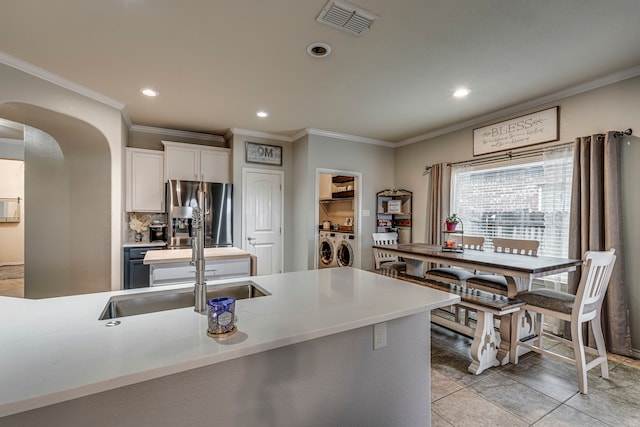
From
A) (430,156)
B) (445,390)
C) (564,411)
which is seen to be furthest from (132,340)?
(430,156)

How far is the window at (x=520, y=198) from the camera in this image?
10.3 feet

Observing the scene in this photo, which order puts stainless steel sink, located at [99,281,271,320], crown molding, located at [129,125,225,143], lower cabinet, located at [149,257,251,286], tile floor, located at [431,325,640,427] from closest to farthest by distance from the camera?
1. stainless steel sink, located at [99,281,271,320]
2. tile floor, located at [431,325,640,427]
3. lower cabinet, located at [149,257,251,286]
4. crown molding, located at [129,125,225,143]

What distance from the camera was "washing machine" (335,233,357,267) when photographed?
197 inches

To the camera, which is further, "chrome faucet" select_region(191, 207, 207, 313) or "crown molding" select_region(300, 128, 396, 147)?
"crown molding" select_region(300, 128, 396, 147)

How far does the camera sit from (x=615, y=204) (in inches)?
105

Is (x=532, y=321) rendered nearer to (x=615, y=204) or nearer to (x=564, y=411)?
(x=564, y=411)

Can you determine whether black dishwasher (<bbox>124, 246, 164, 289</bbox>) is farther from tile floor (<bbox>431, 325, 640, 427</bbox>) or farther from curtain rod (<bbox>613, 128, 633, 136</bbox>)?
curtain rod (<bbox>613, 128, 633, 136</bbox>)

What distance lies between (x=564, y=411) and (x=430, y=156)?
3556 mm

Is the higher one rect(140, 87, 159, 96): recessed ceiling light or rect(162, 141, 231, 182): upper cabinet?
rect(140, 87, 159, 96): recessed ceiling light

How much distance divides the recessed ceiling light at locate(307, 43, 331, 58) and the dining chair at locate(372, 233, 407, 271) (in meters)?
2.32

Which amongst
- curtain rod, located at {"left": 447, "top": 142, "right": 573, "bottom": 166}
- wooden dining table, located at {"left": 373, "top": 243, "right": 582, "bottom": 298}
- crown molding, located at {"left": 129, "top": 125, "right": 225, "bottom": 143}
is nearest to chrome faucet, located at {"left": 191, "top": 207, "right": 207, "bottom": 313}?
wooden dining table, located at {"left": 373, "top": 243, "right": 582, "bottom": 298}

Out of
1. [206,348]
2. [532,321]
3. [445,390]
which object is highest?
[206,348]

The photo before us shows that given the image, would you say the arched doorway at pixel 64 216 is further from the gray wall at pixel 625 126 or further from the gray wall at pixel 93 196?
the gray wall at pixel 625 126

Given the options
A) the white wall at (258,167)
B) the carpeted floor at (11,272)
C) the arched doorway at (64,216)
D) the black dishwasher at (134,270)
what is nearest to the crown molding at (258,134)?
the white wall at (258,167)
